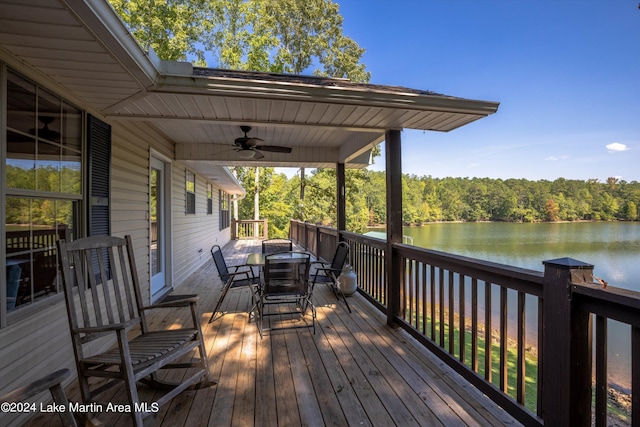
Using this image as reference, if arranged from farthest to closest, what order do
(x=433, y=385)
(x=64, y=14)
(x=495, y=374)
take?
1. (x=495, y=374)
2. (x=433, y=385)
3. (x=64, y=14)

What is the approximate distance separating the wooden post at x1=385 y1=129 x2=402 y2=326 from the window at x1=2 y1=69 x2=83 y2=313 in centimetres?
294

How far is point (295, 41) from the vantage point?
13.7 meters

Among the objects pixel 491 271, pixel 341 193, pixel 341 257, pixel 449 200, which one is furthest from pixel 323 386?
pixel 449 200

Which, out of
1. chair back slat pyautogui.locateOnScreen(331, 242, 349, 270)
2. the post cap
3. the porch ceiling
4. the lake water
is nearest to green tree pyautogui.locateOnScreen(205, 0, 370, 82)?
the porch ceiling

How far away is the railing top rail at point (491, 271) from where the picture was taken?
1.65 meters

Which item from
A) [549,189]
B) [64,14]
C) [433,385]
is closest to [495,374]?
[433,385]

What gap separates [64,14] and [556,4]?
21.5 m

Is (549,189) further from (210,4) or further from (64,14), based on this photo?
(64,14)

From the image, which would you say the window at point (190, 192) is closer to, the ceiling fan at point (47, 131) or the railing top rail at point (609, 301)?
the ceiling fan at point (47, 131)

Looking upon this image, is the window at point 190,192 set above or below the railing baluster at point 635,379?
above

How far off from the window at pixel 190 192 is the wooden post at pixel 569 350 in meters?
6.20

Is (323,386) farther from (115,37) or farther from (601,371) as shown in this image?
(115,37)

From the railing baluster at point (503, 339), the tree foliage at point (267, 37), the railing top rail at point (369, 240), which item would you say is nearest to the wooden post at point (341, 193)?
the railing top rail at point (369, 240)

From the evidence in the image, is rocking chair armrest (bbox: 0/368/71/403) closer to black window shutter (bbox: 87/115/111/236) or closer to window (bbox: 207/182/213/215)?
black window shutter (bbox: 87/115/111/236)
